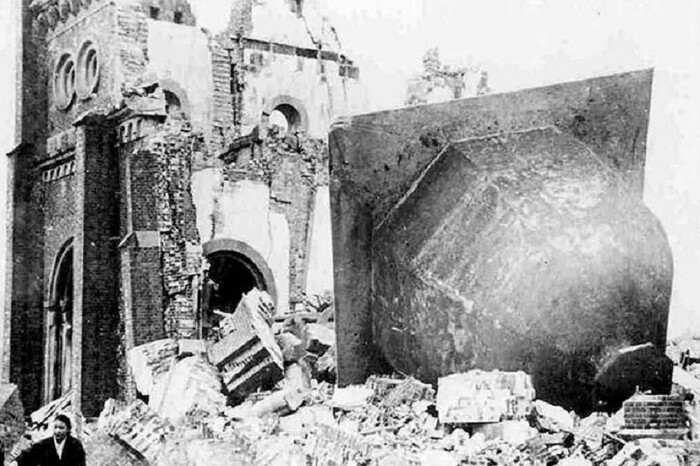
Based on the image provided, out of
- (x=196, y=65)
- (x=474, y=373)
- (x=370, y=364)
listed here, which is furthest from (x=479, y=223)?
(x=196, y=65)

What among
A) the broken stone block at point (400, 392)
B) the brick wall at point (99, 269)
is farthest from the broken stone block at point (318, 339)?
the brick wall at point (99, 269)

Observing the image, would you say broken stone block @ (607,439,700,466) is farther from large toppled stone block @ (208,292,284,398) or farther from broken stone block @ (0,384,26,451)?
broken stone block @ (0,384,26,451)

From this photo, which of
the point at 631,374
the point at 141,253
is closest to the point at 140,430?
the point at 631,374

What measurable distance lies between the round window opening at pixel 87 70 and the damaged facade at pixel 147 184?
0.03 metres

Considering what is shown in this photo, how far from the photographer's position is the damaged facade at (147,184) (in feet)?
51.7

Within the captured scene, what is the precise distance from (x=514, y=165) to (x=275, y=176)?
1146 centimetres

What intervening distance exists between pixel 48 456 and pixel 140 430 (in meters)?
2.71

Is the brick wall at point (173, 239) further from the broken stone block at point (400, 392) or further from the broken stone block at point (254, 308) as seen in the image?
the broken stone block at point (400, 392)

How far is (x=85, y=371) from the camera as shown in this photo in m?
16.0

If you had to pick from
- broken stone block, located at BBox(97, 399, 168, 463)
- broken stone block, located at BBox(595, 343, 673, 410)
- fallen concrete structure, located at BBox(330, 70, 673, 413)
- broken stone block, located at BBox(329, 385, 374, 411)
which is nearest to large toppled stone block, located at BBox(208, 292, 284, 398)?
broken stone block, located at BBox(97, 399, 168, 463)

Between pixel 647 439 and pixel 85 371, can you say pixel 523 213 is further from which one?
pixel 85 371

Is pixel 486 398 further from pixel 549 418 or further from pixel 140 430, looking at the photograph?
pixel 140 430

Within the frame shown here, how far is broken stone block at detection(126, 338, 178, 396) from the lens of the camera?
12.0 metres

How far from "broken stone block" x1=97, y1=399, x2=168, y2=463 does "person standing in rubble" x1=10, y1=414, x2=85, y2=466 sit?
2218 millimetres
